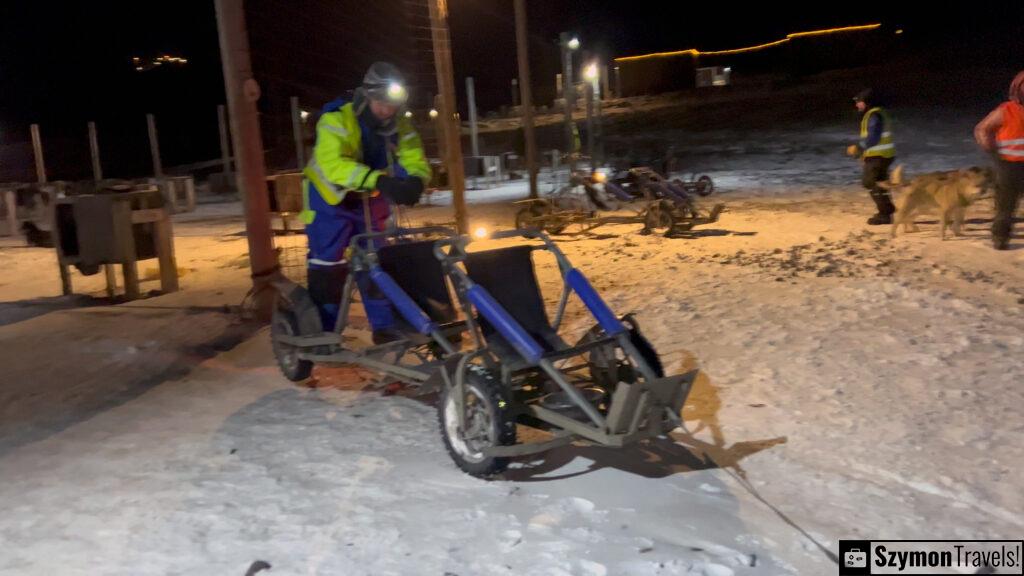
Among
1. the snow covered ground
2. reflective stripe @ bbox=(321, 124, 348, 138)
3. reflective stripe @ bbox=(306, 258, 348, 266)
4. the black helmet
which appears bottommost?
the snow covered ground

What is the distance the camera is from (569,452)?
15.6ft

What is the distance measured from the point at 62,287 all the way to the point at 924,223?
10.8m

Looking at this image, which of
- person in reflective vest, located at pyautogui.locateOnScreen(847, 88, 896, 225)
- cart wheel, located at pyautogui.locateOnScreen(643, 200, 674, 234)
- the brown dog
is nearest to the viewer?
the brown dog

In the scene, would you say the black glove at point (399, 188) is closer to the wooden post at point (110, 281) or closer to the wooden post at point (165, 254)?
the wooden post at point (165, 254)

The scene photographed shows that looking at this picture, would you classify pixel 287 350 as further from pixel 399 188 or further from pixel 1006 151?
pixel 1006 151

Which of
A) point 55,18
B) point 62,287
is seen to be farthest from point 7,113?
point 62,287

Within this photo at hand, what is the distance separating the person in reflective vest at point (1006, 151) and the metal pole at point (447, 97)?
5875 mm

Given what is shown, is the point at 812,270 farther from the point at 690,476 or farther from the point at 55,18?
the point at 55,18

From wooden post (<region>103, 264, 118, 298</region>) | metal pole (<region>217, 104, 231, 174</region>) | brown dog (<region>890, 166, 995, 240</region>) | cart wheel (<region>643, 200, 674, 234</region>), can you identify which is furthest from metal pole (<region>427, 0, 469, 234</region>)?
metal pole (<region>217, 104, 231, 174</region>)

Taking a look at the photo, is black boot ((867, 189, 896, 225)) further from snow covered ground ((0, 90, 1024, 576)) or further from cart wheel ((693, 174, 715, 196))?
cart wheel ((693, 174, 715, 196))

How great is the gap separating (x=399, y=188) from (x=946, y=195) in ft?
25.1

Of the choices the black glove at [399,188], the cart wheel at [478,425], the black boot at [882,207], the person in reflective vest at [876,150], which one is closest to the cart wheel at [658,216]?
the person in reflective vest at [876,150]

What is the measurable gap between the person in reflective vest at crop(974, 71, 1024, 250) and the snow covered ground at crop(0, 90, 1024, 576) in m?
1.04

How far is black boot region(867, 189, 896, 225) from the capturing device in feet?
38.6
